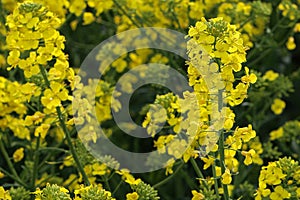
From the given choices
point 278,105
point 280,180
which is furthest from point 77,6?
point 280,180

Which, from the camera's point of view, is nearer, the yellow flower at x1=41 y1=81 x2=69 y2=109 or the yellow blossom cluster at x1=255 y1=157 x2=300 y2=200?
the yellow blossom cluster at x1=255 y1=157 x2=300 y2=200

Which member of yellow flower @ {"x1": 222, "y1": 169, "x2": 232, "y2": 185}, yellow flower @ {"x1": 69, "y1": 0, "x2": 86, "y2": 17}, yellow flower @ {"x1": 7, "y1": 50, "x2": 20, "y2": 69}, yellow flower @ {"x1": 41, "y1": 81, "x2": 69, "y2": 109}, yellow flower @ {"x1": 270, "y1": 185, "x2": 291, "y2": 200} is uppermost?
yellow flower @ {"x1": 69, "y1": 0, "x2": 86, "y2": 17}

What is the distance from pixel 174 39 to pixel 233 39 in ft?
3.24

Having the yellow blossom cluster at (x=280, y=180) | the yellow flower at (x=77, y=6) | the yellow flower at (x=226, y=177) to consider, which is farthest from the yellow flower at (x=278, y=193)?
the yellow flower at (x=77, y=6)

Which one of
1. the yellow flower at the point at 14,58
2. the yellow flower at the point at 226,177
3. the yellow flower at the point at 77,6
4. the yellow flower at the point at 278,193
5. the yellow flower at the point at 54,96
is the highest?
the yellow flower at the point at 77,6

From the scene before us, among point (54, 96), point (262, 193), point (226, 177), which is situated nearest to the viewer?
point (226, 177)

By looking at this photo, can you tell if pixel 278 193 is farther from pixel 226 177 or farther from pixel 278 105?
pixel 278 105

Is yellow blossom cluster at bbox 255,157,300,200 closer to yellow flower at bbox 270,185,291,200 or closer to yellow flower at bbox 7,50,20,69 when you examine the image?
yellow flower at bbox 270,185,291,200

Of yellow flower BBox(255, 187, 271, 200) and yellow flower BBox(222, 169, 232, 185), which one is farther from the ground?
yellow flower BBox(222, 169, 232, 185)

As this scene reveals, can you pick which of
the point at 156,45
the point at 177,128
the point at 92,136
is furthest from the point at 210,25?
the point at 156,45

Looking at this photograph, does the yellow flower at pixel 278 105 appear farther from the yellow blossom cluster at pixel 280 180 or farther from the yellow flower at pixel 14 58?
the yellow flower at pixel 14 58

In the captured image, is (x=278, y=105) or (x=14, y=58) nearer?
(x=14, y=58)

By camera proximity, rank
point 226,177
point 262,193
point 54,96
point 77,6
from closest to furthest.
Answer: point 226,177, point 262,193, point 54,96, point 77,6

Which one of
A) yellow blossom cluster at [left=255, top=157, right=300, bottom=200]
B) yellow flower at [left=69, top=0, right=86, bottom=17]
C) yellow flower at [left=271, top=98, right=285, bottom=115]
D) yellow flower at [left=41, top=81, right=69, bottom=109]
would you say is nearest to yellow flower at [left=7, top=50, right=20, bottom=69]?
yellow flower at [left=41, top=81, right=69, bottom=109]
